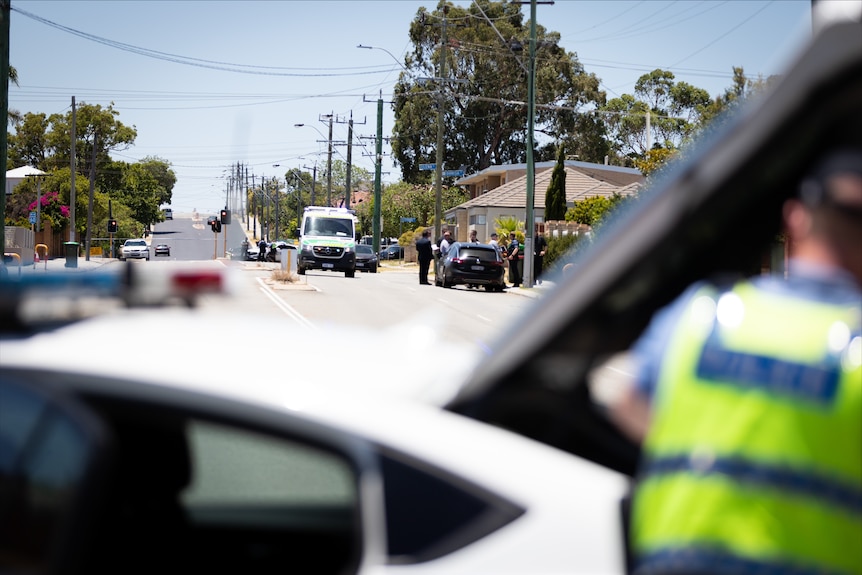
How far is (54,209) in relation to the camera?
251ft

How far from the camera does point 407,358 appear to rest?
9.39 ft

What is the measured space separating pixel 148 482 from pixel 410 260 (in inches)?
2789

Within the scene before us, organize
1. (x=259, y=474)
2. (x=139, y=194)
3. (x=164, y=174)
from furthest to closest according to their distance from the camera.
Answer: (x=164, y=174) → (x=139, y=194) → (x=259, y=474)

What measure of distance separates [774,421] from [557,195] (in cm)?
5202

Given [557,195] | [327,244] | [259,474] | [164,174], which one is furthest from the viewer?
[164,174]

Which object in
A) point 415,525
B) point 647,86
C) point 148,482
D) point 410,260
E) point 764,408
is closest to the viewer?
point 764,408

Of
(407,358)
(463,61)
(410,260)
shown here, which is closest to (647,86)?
(463,61)

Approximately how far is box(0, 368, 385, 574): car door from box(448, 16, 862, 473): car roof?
0.45 m

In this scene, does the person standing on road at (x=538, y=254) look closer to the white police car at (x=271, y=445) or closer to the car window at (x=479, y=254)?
the car window at (x=479, y=254)

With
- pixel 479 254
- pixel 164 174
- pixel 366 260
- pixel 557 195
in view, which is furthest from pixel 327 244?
pixel 164 174

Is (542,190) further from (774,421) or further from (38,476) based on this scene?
(774,421)

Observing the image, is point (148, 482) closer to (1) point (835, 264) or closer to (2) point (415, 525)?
(2) point (415, 525)

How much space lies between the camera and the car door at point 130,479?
2.25 meters

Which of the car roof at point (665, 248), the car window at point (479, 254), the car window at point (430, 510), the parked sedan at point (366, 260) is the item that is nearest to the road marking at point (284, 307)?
the car window at point (479, 254)
